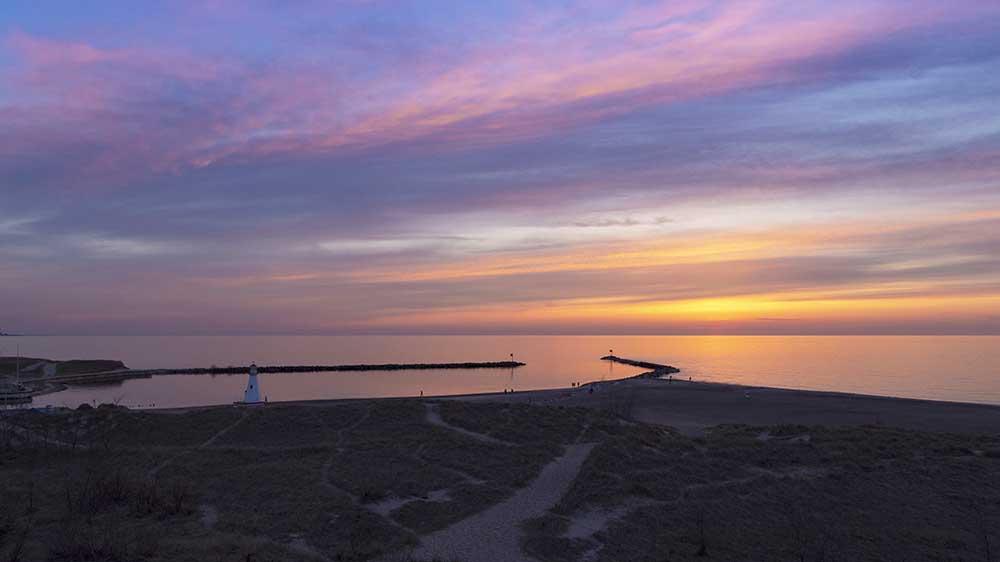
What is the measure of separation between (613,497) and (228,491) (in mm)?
10436

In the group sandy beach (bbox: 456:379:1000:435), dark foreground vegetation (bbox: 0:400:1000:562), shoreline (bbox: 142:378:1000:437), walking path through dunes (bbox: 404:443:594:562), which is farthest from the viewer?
sandy beach (bbox: 456:379:1000:435)

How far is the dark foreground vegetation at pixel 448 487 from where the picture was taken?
1369 centimetres

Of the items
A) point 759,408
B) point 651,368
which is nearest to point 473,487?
point 759,408

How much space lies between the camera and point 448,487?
18.0 metres

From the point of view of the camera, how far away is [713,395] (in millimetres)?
56094

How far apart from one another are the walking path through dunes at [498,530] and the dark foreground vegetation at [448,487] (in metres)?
0.42

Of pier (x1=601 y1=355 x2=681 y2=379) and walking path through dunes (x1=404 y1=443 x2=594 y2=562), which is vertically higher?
pier (x1=601 y1=355 x2=681 y2=379)

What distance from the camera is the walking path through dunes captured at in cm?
1317

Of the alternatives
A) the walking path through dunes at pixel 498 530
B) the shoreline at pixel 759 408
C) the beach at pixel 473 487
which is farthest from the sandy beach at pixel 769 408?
the walking path through dunes at pixel 498 530

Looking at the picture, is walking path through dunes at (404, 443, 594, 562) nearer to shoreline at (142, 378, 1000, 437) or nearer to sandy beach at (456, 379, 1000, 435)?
sandy beach at (456, 379, 1000, 435)

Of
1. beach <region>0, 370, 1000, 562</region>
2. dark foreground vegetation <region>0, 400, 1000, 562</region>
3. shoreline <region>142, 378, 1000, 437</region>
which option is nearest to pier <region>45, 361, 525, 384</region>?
shoreline <region>142, 378, 1000, 437</region>

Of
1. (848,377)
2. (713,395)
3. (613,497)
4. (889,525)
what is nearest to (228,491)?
(613,497)

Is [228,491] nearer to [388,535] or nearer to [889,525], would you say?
[388,535]

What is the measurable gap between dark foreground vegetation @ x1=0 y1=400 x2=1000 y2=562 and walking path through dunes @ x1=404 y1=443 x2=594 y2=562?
416mm
